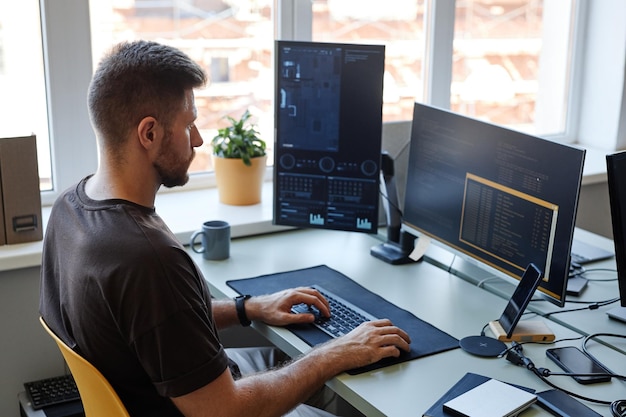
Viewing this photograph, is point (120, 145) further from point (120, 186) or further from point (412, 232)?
point (412, 232)

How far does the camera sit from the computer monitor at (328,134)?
7.73 ft

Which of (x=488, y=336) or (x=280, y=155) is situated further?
(x=280, y=155)

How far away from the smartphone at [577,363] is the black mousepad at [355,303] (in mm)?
223

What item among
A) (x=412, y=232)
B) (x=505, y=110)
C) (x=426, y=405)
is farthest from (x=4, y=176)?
(x=505, y=110)

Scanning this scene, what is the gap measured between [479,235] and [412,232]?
0.32 meters

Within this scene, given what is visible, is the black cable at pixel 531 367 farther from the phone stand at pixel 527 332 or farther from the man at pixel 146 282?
the man at pixel 146 282

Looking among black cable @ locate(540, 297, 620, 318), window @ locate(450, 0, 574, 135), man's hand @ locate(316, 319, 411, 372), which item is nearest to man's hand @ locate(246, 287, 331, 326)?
man's hand @ locate(316, 319, 411, 372)

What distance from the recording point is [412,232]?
245 cm

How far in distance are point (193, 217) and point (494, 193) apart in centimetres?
105

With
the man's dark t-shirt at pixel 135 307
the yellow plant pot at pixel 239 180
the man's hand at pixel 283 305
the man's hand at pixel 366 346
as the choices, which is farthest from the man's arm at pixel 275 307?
the yellow plant pot at pixel 239 180

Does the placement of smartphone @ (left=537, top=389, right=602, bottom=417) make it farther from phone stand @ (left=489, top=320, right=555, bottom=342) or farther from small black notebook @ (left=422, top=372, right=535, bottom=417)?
phone stand @ (left=489, top=320, right=555, bottom=342)

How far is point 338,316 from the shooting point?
1.97 m

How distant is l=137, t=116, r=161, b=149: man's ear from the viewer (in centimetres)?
159

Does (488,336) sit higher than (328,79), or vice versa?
(328,79)
